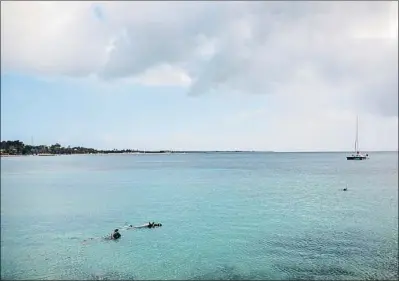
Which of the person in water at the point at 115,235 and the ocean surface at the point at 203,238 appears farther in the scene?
the person in water at the point at 115,235

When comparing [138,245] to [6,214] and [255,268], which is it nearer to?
[255,268]

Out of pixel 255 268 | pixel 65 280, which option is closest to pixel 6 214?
pixel 65 280

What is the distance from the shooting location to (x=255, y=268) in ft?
116

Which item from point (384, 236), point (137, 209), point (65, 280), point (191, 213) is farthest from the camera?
point (137, 209)

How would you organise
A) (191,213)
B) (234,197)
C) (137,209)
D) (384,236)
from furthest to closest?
1. (234,197)
2. (137,209)
3. (191,213)
4. (384,236)

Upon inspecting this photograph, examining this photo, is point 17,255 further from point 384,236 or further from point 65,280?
point 384,236

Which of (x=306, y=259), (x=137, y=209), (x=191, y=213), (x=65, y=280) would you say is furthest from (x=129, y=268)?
(x=137, y=209)

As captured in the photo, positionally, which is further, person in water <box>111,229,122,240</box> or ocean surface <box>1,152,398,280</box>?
person in water <box>111,229,122,240</box>

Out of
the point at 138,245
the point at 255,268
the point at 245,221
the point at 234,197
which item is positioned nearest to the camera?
the point at 255,268

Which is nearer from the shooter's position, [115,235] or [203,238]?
[115,235]

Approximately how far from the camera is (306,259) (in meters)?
37.6

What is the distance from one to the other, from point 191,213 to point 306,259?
96.6ft

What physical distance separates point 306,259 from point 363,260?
5.57 m

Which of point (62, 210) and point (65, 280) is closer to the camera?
point (65, 280)
